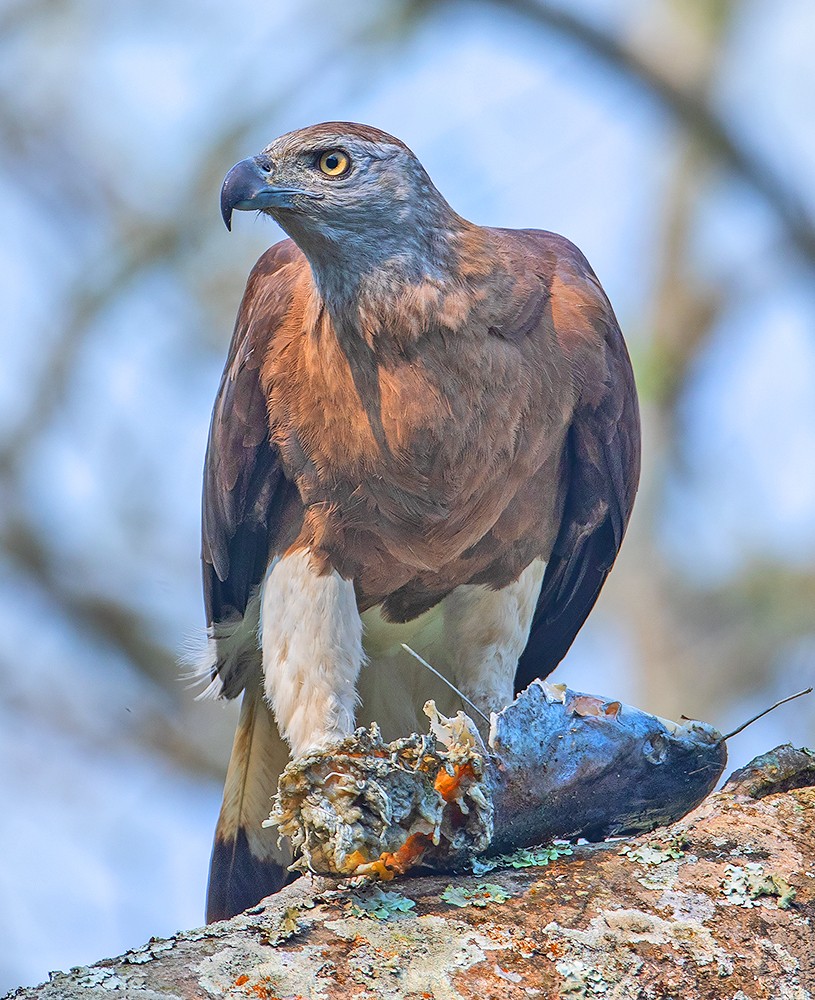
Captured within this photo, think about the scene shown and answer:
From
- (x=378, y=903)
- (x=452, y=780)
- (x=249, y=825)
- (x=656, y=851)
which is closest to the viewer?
(x=378, y=903)

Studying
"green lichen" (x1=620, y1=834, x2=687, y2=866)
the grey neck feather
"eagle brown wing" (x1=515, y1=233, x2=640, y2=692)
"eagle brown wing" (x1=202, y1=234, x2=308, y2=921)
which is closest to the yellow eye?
the grey neck feather

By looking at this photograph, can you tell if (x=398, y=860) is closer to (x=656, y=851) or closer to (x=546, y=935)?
(x=546, y=935)

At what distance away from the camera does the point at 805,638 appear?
1057 centimetres

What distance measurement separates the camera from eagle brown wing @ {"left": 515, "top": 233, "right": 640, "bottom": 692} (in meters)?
4.57

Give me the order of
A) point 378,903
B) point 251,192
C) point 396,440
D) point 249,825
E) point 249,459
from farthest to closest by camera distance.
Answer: point 249,825 < point 249,459 < point 396,440 < point 251,192 < point 378,903

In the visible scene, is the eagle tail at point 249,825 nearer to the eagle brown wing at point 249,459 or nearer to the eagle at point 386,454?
the eagle at point 386,454

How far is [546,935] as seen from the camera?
271cm

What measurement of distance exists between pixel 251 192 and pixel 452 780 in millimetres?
2011

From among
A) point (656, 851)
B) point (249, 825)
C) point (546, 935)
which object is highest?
point (249, 825)

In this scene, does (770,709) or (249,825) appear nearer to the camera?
(770,709)

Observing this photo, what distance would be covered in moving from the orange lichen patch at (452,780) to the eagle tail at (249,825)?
1769mm

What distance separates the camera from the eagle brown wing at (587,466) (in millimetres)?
4570

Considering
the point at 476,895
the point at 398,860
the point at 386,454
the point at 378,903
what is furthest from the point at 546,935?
the point at 386,454

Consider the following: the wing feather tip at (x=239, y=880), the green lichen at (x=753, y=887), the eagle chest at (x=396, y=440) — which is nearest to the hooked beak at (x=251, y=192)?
the eagle chest at (x=396, y=440)
